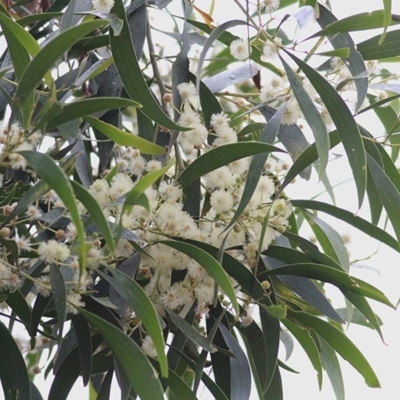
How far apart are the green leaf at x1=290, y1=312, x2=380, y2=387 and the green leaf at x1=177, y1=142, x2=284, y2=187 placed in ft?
0.60

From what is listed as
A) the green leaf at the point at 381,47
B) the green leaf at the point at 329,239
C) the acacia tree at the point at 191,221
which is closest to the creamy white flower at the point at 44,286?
the acacia tree at the point at 191,221

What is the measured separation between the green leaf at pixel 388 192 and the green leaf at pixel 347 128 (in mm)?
81

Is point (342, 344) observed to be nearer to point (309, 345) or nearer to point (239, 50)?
point (309, 345)

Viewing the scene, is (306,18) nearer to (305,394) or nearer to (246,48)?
(246,48)

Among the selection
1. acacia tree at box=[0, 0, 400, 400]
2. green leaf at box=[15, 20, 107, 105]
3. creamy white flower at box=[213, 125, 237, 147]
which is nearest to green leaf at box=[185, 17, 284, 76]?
acacia tree at box=[0, 0, 400, 400]

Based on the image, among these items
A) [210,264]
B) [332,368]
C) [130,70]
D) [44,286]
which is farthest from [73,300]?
[332,368]

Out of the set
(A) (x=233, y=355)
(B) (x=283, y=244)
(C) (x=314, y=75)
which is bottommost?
(A) (x=233, y=355)

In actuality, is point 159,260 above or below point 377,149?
below

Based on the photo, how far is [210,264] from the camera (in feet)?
2.21

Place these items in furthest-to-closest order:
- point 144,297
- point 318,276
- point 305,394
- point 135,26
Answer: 1. point 305,394
2. point 135,26
3. point 318,276
4. point 144,297

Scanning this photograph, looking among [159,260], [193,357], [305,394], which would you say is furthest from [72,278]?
[305,394]

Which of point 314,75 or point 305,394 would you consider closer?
point 314,75

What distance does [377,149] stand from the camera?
84 centimetres

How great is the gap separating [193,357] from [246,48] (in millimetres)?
337
